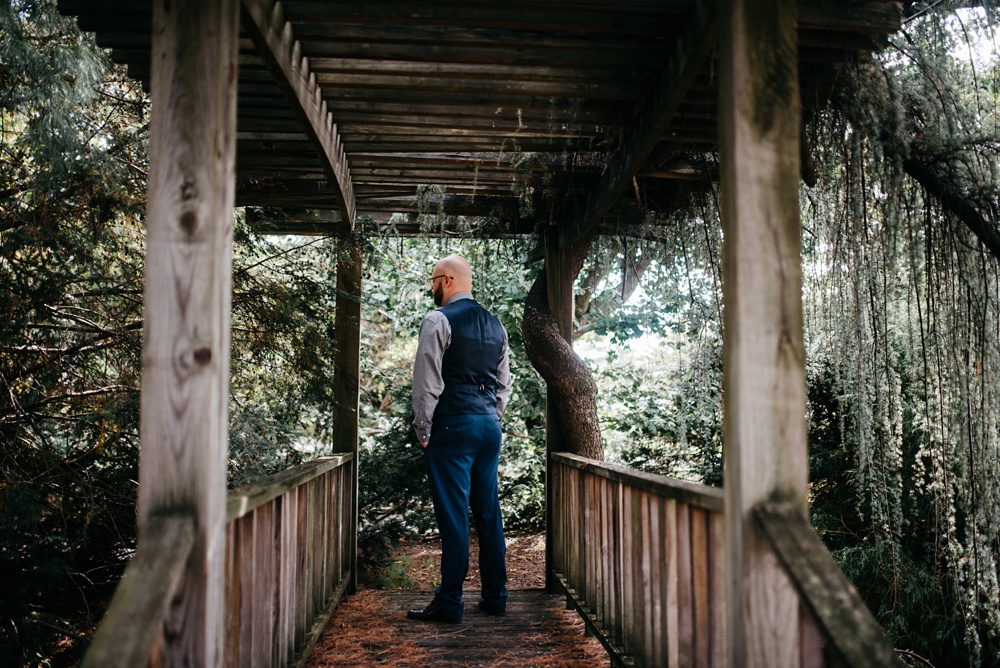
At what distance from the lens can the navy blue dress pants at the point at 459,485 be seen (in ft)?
12.3

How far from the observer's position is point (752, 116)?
1.98m

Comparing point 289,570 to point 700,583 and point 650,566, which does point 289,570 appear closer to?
point 650,566

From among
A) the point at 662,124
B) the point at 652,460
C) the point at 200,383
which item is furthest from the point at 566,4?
the point at 652,460

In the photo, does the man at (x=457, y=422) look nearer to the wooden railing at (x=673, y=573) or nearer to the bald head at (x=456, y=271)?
the bald head at (x=456, y=271)

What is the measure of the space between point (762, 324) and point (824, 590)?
0.65 metres

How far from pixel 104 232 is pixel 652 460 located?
20.3 ft

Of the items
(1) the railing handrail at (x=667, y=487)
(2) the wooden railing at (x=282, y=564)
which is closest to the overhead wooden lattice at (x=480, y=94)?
(1) the railing handrail at (x=667, y=487)

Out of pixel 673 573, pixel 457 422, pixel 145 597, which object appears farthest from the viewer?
pixel 457 422

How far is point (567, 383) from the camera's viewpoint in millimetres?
4816

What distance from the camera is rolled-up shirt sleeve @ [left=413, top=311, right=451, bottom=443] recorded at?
3637 millimetres

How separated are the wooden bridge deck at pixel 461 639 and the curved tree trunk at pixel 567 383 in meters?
0.99

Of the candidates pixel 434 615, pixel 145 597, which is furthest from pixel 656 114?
pixel 434 615

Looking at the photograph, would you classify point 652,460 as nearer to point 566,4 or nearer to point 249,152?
point 249,152

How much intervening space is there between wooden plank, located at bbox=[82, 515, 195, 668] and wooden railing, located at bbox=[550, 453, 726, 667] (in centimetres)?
141
